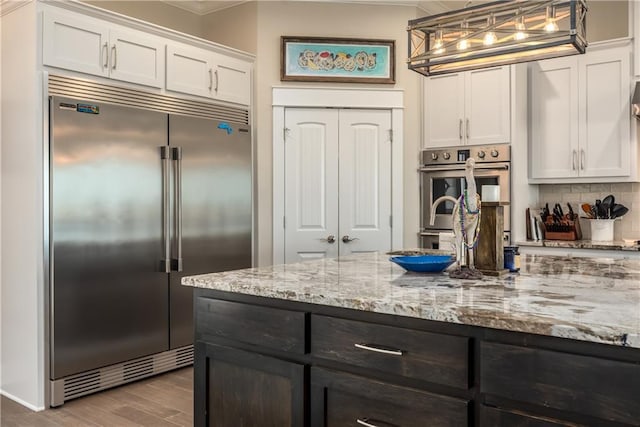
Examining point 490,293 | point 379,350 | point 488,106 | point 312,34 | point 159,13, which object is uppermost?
point 159,13

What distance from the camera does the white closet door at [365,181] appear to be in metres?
4.64

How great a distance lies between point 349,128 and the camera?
464 cm

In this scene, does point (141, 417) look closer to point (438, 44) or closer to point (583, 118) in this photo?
point (438, 44)

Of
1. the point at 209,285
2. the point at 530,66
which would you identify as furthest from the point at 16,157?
the point at 530,66

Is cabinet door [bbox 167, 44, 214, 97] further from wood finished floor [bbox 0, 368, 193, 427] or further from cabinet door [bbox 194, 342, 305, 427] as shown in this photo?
cabinet door [bbox 194, 342, 305, 427]

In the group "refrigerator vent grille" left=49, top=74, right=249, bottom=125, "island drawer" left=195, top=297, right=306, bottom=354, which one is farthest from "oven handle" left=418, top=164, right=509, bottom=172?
"island drawer" left=195, top=297, right=306, bottom=354

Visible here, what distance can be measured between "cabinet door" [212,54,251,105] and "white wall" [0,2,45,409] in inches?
54.7

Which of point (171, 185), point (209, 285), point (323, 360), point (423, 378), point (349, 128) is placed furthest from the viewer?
point (349, 128)

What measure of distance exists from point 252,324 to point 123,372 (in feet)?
6.88

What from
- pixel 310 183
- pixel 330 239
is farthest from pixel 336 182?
pixel 330 239

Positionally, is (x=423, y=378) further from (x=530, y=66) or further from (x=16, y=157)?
(x=530, y=66)

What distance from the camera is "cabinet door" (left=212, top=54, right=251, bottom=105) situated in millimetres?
4305

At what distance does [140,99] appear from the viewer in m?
3.73

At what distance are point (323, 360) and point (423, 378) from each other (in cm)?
35
